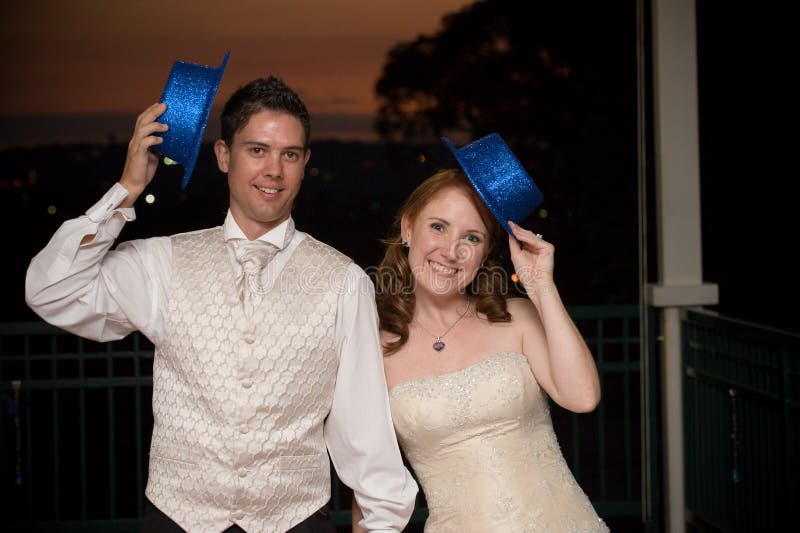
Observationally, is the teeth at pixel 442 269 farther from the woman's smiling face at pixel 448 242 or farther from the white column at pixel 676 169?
the white column at pixel 676 169

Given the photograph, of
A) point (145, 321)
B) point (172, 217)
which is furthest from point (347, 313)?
point (172, 217)

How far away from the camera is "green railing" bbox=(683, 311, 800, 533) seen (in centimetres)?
253

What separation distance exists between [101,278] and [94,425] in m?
1.71

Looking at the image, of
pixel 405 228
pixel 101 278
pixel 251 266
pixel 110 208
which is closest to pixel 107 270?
pixel 101 278

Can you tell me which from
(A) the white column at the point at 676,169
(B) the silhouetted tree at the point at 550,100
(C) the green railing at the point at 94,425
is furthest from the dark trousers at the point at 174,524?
(B) the silhouetted tree at the point at 550,100

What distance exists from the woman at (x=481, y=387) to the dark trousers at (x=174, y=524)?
7.2 inches

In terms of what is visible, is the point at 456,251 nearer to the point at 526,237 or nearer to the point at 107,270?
the point at 526,237

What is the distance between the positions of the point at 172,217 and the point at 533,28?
1.62 metres

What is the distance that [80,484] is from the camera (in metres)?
3.25

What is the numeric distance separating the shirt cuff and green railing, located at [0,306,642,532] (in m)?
1.60

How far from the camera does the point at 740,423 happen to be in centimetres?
280

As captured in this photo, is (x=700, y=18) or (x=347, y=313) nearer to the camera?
(x=347, y=313)

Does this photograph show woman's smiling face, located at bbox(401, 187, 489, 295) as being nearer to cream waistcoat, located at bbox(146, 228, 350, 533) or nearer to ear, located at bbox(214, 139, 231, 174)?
cream waistcoat, located at bbox(146, 228, 350, 533)

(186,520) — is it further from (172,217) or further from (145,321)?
(172,217)
